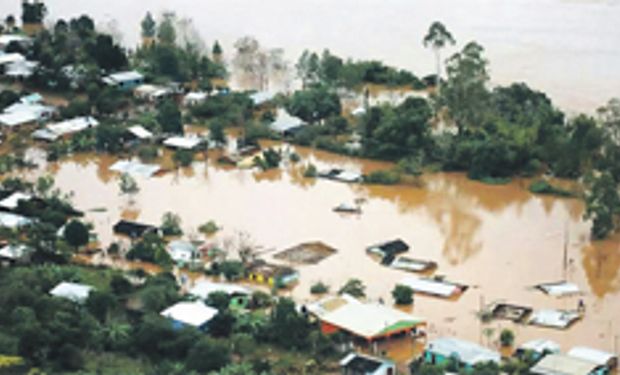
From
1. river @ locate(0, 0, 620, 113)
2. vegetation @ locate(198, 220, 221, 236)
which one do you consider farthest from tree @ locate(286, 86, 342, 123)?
vegetation @ locate(198, 220, 221, 236)

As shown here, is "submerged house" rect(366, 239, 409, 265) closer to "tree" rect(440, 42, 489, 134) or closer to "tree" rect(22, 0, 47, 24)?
"tree" rect(440, 42, 489, 134)

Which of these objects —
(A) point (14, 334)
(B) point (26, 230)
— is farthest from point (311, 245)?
(A) point (14, 334)

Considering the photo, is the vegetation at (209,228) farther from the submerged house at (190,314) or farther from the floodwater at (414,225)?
the submerged house at (190,314)

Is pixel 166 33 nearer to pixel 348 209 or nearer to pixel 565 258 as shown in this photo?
pixel 348 209

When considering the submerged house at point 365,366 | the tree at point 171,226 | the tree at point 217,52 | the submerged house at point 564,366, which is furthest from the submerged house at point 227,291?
the tree at point 217,52

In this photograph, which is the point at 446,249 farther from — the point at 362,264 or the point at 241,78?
the point at 241,78
